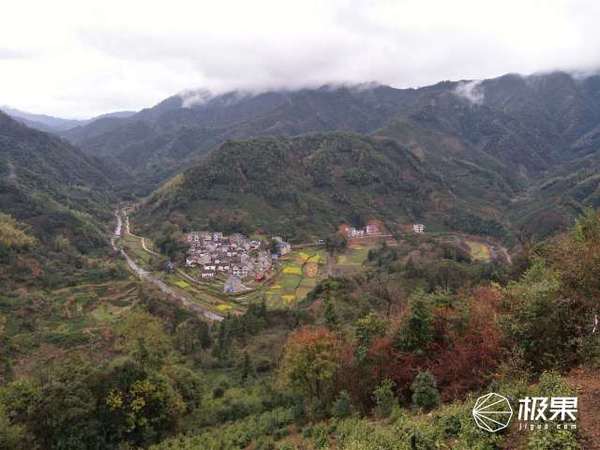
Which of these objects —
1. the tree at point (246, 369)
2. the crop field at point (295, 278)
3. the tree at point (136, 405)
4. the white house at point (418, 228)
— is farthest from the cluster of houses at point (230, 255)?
the tree at point (136, 405)

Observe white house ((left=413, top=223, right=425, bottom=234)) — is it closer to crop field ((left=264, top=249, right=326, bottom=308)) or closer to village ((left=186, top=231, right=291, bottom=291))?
crop field ((left=264, top=249, right=326, bottom=308))

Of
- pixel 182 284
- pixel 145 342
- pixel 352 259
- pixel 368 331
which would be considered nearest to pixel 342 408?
pixel 368 331

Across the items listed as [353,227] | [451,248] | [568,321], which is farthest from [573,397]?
[353,227]

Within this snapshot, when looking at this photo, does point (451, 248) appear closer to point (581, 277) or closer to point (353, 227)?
point (353, 227)

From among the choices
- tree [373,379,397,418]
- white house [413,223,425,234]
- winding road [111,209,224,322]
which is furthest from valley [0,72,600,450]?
winding road [111,209,224,322]

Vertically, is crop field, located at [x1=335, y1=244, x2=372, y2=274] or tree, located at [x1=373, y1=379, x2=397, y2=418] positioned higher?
tree, located at [x1=373, y1=379, x2=397, y2=418]

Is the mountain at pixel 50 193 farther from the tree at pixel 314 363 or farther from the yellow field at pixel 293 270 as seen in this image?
the tree at pixel 314 363

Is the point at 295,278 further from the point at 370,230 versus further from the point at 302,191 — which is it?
the point at 302,191
